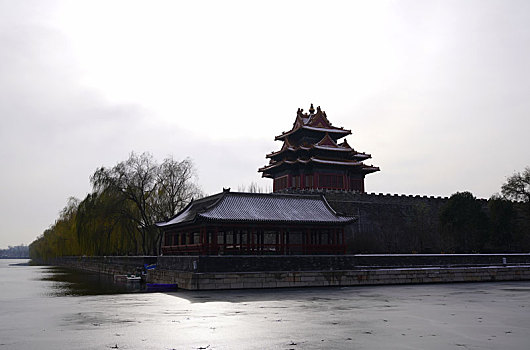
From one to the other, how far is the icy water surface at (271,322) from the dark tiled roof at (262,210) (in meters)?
6.08

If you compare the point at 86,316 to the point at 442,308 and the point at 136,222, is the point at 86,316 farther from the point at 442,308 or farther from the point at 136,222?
the point at 136,222

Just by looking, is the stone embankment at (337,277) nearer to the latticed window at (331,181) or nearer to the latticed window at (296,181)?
the latticed window at (331,181)

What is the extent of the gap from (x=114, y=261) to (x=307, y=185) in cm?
1904

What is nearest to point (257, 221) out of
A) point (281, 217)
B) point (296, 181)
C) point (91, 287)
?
point (281, 217)

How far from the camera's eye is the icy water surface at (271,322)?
949 centimetres

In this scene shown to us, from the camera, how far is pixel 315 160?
4488cm

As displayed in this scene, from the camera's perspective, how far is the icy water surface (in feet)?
31.1

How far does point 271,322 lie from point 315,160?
1320 inches

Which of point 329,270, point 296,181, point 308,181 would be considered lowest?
point 329,270

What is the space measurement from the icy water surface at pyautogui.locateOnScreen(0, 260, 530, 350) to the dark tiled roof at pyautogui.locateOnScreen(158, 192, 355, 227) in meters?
6.08

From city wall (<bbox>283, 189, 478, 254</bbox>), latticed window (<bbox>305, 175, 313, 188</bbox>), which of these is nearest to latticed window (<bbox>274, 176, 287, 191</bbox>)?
latticed window (<bbox>305, 175, 313, 188</bbox>)

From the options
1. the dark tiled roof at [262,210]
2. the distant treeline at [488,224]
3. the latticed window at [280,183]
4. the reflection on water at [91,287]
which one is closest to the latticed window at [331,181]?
the latticed window at [280,183]

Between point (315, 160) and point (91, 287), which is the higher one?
point (315, 160)

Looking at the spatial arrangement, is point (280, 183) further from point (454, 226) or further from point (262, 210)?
point (262, 210)
